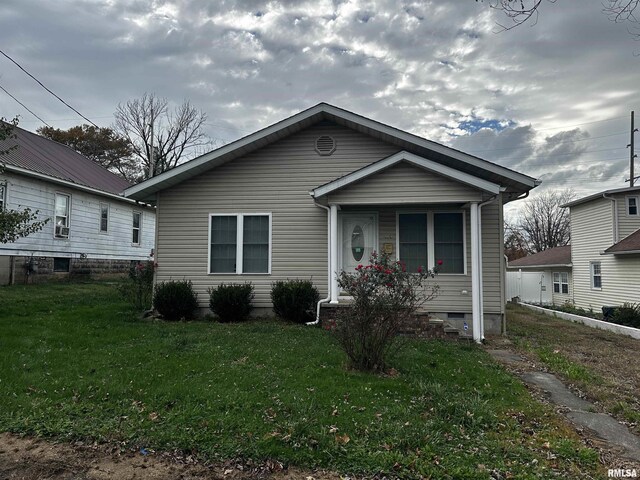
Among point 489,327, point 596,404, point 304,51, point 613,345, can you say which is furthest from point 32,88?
point 613,345

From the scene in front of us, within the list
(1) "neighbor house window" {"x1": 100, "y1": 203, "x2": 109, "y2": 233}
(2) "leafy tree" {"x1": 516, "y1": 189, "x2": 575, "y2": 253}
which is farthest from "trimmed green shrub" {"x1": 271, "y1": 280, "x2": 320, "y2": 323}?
(2) "leafy tree" {"x1": 516, "y1": 189, "x2": 575, "y2": 253}

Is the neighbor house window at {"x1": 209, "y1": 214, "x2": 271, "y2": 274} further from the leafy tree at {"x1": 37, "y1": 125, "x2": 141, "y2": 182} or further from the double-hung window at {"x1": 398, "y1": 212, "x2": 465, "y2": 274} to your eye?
the leafy tree at {"x1": 37, "y1": 125, "x2": 141, "y2": 182}

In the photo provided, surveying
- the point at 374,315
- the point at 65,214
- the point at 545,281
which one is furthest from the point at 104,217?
the point at 545,281

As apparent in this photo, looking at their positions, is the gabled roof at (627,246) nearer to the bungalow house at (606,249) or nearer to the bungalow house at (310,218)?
the bungalow house at (606,249)

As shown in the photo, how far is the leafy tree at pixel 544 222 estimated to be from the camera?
44.1 metres

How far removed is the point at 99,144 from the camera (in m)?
33.8

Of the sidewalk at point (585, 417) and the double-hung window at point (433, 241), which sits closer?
the sidewalk at point (585, 417)

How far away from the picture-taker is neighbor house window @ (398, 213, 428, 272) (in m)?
9.92

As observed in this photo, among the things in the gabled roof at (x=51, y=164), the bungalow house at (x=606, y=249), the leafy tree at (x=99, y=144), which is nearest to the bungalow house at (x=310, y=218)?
the gabled roof at (x=51, y=164)

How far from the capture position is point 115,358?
592 cm

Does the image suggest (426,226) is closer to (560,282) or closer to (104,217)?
(104,217)

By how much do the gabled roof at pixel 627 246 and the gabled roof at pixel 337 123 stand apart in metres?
9.66

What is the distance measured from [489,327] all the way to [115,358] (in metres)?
7.82

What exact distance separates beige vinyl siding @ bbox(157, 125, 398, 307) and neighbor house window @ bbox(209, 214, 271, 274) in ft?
0.55
